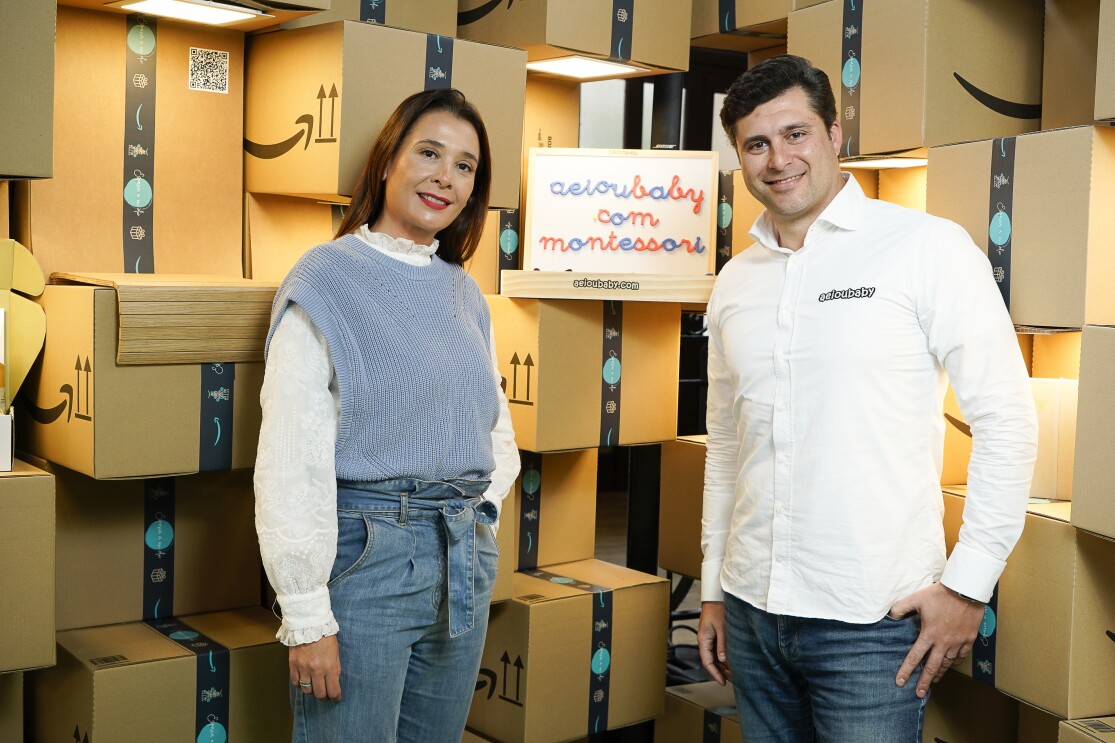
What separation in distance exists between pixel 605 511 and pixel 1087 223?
4.65 metres

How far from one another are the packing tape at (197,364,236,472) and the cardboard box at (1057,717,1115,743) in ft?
4.59

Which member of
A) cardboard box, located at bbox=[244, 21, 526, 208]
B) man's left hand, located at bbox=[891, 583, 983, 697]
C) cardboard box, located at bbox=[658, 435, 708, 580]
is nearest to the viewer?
man's left hand, located at bbox=[891, 583, 983, 697]

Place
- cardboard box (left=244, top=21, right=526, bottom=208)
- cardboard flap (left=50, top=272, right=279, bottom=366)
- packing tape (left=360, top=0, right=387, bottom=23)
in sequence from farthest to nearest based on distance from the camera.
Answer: packing tape (left=360, top=0, right=387, bottom=23) → cardboard box (left=244, top=21, right=526, bottom=208) → cardboard flap (left=50, top=272, right=279, bottom=366)

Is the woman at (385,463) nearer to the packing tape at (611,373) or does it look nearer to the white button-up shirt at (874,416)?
the white button-up shirt at (874,416)

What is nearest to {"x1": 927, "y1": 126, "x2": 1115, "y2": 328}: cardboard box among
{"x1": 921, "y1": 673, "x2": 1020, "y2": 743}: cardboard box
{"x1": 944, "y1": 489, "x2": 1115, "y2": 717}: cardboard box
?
{"x1": 944, "y1": 489, "x2": 1115, "y2": 717}: cardboard box

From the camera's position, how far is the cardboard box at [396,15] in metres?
2.17

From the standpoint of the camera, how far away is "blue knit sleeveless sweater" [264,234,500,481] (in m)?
1.62

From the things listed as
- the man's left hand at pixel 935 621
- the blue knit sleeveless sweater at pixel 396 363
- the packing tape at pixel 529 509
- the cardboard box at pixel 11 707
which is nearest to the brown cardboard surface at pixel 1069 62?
the man's left hand at pixel 935 621

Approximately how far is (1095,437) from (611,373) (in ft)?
3.38

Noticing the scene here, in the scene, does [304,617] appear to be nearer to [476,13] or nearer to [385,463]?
[385,463]

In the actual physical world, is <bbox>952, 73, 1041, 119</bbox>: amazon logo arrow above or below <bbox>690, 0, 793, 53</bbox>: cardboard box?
below

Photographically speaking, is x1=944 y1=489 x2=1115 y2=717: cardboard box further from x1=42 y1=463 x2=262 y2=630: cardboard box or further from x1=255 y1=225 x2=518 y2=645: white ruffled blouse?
x1=42 y1=463 x2=262 y2=630: cardboard box

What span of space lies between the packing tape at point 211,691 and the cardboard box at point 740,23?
66.6 inches

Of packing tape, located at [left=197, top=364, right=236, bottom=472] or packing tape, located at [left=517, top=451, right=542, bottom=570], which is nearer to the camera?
packing tape, located at [left=197, top=364, right=236, bottom=472]
